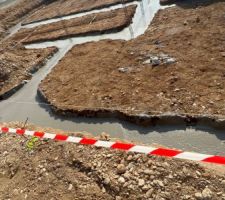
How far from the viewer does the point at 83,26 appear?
48.9 feet

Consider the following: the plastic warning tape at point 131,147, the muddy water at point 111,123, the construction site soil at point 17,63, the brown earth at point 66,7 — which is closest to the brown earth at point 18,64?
the construction site soil at point 17,63

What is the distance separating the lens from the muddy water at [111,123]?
21.5 ft

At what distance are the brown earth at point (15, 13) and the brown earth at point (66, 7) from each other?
4.11ft

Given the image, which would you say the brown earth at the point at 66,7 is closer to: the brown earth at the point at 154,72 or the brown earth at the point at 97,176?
the brown earth at the point at 154,72

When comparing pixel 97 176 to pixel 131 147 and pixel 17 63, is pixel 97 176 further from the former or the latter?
pixel 17 63

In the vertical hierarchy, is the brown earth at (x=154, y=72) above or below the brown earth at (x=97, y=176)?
below

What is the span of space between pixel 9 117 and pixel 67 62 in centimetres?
315

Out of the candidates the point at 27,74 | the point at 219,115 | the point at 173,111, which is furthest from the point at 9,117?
the point at 219,115

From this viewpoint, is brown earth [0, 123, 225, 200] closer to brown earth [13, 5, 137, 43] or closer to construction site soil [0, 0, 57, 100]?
construction site soil [0, 0, 57, 100]

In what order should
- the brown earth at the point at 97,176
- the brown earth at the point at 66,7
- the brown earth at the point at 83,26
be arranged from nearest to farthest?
1. the brown earth at the point at 97,176
2. the brown earth at the point at 83,26
3. the brown earth at the point at 66,7

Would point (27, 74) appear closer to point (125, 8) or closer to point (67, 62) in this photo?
point (67, 62)

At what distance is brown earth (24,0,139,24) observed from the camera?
17.1 meters

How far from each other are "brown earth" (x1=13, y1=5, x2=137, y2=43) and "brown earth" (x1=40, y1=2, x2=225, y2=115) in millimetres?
1621

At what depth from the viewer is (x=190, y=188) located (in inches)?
202
